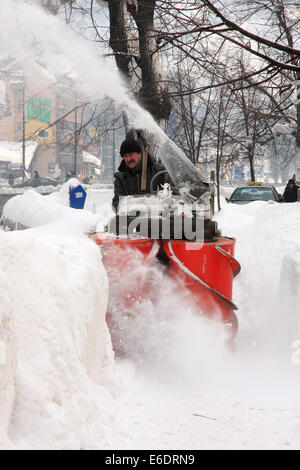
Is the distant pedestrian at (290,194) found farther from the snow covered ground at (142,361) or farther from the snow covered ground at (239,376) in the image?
the snow covered ground at (142,361)

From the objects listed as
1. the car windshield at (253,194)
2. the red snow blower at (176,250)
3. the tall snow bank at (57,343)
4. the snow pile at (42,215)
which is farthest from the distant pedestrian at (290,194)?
the tall snow bank at (57,343)

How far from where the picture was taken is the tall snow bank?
187 cm

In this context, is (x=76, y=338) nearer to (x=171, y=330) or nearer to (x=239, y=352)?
(x=171, y=330)

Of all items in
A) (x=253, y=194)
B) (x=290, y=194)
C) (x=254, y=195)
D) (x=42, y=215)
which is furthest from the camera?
(x=253, y=194)

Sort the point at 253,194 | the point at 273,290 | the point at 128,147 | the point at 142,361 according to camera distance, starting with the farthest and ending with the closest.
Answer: the point at 253,194 < the point at 128,147 < the point at 273,290 < the point at 142,361

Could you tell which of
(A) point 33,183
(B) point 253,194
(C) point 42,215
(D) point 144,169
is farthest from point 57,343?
(A) point 33,183

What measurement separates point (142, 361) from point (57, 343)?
1839 millimetres

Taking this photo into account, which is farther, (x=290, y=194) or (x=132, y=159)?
(x=290, y=194)

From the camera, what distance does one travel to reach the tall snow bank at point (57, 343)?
1.87 metres

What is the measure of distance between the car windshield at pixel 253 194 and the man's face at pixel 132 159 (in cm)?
1316

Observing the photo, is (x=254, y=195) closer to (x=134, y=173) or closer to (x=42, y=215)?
(x=42, y=215)

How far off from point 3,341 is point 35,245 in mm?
1174

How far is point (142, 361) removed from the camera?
3.93 metres
